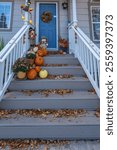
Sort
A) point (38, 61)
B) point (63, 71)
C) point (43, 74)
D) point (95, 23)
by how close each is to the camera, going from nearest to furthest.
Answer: point (43, 74)
point (63, 71)
point (38, 61)
point (95, 23)

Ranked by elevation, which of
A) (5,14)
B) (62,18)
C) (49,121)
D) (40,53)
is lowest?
(49,121)

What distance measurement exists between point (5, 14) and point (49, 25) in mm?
1612

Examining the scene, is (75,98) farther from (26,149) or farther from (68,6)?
(68,6)

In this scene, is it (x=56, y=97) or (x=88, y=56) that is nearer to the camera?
(x=56, y=97)

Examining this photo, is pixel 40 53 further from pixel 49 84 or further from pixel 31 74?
pixel 49 84

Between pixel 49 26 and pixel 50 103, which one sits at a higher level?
pixel 49 26

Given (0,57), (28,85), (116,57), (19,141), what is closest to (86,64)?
(28,85)

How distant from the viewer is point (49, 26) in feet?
24.8

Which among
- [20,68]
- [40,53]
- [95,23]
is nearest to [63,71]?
[40,53]

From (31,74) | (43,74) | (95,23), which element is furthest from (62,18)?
(31,74)

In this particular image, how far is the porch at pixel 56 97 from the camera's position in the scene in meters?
3.12

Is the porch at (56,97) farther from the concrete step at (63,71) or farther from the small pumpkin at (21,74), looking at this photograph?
the small pumpkin at (21,74)

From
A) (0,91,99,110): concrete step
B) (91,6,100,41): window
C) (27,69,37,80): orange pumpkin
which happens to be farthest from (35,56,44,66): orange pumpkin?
(91,6,100,41): window

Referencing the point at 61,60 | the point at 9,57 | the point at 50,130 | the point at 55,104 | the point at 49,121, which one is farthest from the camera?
the point at 61,60
